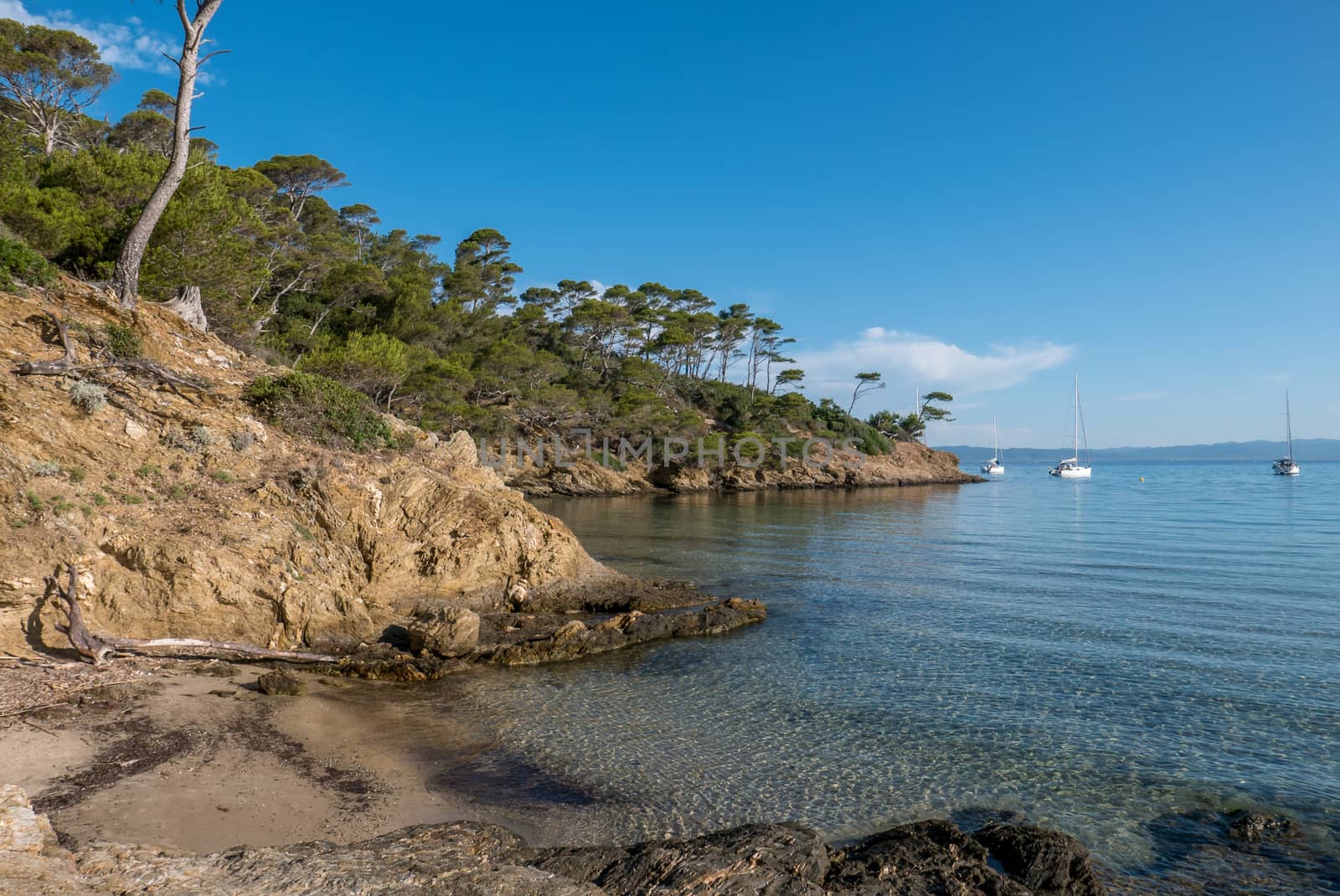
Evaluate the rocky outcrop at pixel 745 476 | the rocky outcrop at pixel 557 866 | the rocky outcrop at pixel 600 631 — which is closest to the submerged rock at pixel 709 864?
the rocky outcrop at pixel 557 866

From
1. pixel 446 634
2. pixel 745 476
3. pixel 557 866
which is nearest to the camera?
pixel 557 866

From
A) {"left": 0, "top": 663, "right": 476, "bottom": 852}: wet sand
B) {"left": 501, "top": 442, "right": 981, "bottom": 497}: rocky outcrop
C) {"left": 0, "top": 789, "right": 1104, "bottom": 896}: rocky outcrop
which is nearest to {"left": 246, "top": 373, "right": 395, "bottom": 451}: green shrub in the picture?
{"left": 0, "top": 663, "right": 476, "bottom": 852}: wet sand

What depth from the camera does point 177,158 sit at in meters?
14.5

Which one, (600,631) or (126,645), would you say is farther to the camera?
(600,631)

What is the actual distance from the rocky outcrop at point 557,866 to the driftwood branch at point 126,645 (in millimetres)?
4994

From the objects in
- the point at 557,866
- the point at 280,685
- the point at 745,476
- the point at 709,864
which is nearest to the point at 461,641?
the point at 280,685

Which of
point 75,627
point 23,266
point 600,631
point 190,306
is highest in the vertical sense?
point 190,306

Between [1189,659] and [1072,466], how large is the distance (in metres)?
92.2

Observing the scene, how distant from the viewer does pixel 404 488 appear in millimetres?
14078

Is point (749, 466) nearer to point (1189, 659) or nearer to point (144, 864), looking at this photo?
point (1189, 659)

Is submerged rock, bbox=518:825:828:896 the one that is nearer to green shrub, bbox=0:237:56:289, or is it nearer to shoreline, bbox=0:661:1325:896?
shoreline, bbox=0:661:1325:896

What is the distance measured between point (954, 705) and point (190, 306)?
719 inches

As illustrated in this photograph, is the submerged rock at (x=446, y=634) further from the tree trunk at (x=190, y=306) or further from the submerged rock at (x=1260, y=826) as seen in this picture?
the submerged rock at (x=1260, y=826)

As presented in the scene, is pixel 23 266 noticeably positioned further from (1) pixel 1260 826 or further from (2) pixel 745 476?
(2) pixel 745 476
